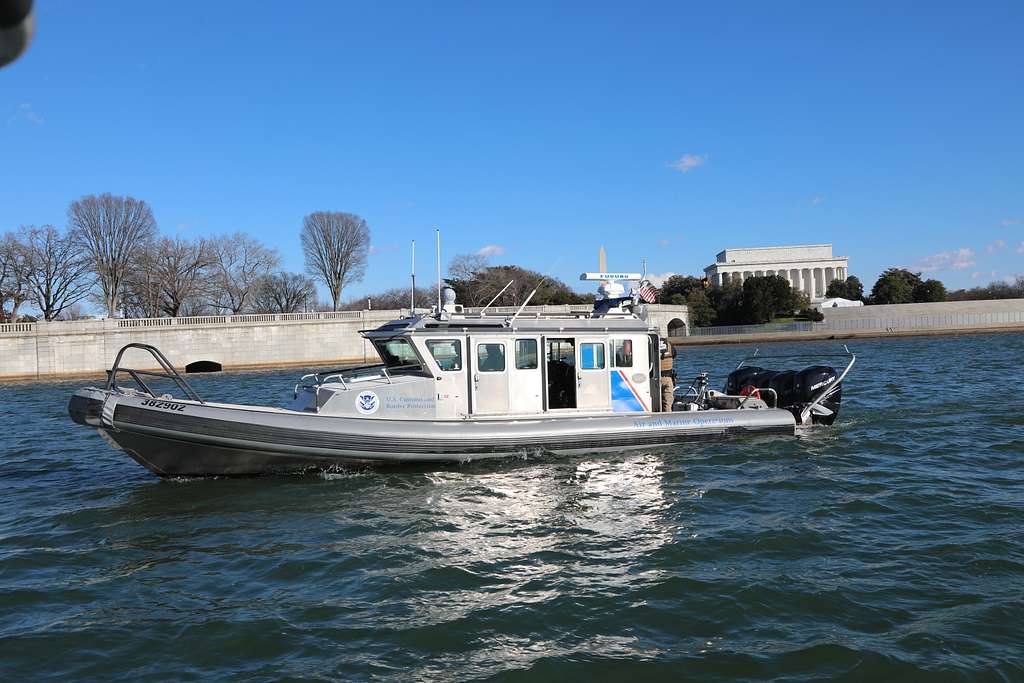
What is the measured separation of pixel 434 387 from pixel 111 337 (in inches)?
1941

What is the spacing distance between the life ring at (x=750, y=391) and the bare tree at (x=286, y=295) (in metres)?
73.7

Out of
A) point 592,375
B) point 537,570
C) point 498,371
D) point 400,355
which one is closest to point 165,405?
point 400,355

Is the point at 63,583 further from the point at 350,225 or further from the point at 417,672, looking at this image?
the point at 350,225

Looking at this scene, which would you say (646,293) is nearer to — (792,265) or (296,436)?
(296,436)

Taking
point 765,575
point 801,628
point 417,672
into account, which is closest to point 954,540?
point 765,575

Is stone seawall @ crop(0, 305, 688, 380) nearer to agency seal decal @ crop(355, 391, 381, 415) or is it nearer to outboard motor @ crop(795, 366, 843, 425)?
outboard motor @ crop(795, 366, 843, 425)

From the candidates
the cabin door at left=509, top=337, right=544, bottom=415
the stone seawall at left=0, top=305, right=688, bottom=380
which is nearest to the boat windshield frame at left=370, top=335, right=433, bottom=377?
the cabin door at left=509, top=337, right=544, bottom=415

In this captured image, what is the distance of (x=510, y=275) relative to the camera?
263 feet

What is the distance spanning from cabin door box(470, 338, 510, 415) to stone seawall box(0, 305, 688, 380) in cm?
3549

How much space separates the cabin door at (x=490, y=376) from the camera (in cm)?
1291

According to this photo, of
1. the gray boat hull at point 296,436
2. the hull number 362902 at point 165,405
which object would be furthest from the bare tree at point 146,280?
the hull number 362902 at point 165,405

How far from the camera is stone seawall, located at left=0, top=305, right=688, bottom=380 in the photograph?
170 feet

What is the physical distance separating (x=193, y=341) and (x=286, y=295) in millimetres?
29555

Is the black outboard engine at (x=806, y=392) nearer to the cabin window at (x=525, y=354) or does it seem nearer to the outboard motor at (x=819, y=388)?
the outboard motor at (x=819, y=388)
